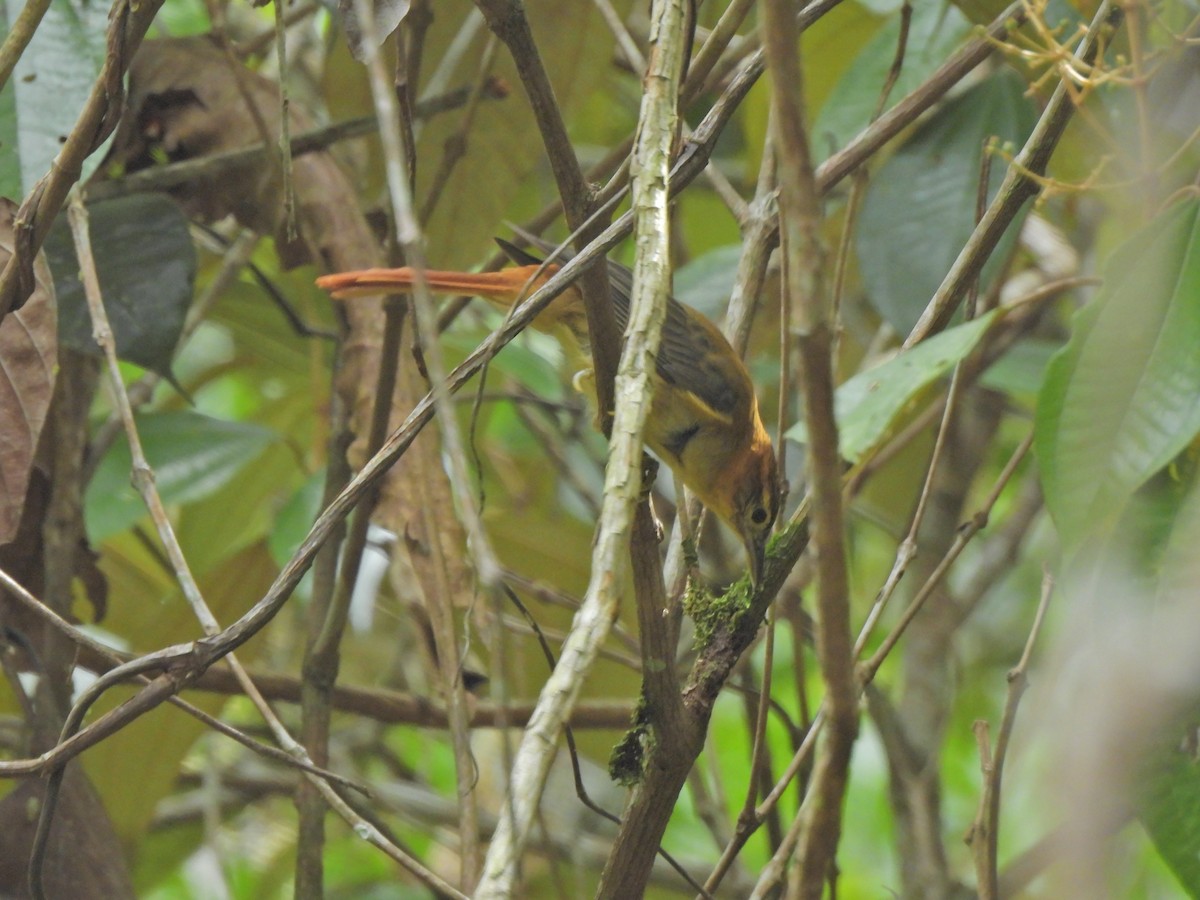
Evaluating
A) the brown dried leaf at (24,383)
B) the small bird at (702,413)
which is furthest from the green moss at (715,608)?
the small bird at (702,413)

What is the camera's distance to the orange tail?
2363 mm

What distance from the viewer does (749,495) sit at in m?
3.07

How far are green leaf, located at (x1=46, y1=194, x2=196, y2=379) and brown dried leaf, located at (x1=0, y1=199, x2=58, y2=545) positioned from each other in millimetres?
258

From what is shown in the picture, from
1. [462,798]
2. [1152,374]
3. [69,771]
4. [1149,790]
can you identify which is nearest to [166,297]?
[69,771]

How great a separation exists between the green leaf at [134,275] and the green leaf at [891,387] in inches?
52.2

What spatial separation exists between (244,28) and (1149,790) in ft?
10.9

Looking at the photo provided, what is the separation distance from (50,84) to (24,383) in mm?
558

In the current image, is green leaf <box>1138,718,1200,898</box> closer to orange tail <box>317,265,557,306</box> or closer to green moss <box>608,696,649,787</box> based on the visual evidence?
green moss <box>608,696,649,787</box>

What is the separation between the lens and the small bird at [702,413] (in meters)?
2.96

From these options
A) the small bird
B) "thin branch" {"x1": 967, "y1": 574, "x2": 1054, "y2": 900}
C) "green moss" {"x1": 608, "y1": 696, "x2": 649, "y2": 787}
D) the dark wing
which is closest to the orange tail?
the small bird

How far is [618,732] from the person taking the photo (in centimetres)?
307

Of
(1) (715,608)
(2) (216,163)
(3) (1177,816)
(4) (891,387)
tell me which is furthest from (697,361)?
(4) (891,387)

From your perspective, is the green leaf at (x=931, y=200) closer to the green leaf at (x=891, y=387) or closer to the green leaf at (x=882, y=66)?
the green leaf at (x=882, y=66)

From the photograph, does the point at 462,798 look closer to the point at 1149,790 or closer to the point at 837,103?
the point at 1149,790
